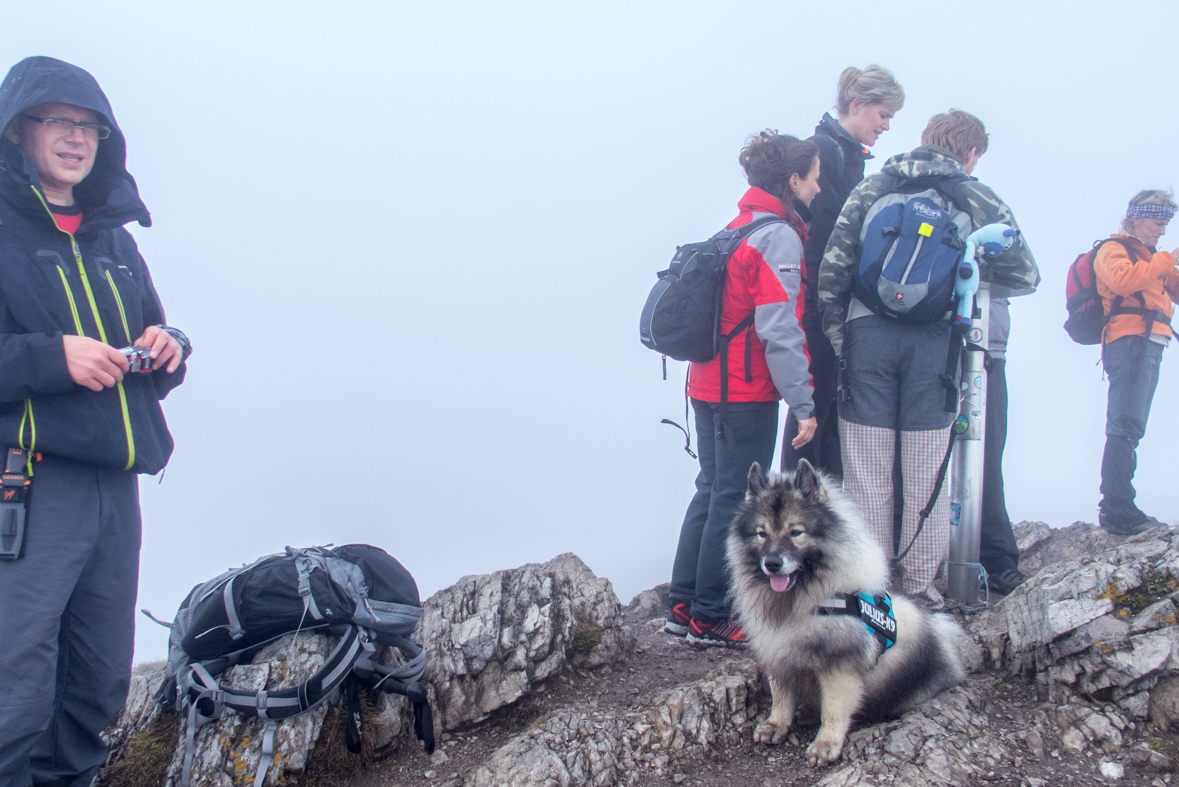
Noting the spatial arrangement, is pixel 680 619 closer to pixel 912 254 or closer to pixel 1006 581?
pixel 1006 581

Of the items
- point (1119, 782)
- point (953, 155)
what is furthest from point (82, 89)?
point (1119, 782)

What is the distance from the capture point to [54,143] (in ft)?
8.72

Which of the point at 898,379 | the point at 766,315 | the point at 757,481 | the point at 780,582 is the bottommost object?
the point at 780,582

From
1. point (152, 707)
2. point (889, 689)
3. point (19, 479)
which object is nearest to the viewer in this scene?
point (19, 479)

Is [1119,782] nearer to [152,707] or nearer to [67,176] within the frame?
[152,707]

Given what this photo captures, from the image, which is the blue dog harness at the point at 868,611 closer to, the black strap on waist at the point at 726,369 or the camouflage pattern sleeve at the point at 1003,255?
the black strap on waist at the point at 726,369

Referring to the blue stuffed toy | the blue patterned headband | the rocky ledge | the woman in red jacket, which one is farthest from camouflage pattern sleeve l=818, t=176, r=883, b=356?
the blue patterned headband

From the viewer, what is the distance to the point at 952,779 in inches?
112

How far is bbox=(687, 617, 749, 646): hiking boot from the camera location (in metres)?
4.17

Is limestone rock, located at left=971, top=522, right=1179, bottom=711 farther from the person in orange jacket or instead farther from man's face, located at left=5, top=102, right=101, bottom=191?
man's face, located at left=5, top=102, right=101, bottom=191

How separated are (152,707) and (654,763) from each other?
2443mm

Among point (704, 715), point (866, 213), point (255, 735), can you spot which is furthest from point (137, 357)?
point (866, 213)

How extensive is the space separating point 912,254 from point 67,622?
14.3 ft

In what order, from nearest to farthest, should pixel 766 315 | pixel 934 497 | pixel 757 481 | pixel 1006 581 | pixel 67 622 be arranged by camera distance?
pixel 67 622, pixel 757 481, pixel 766 315, pixel 934 497, pixel 1006 581
